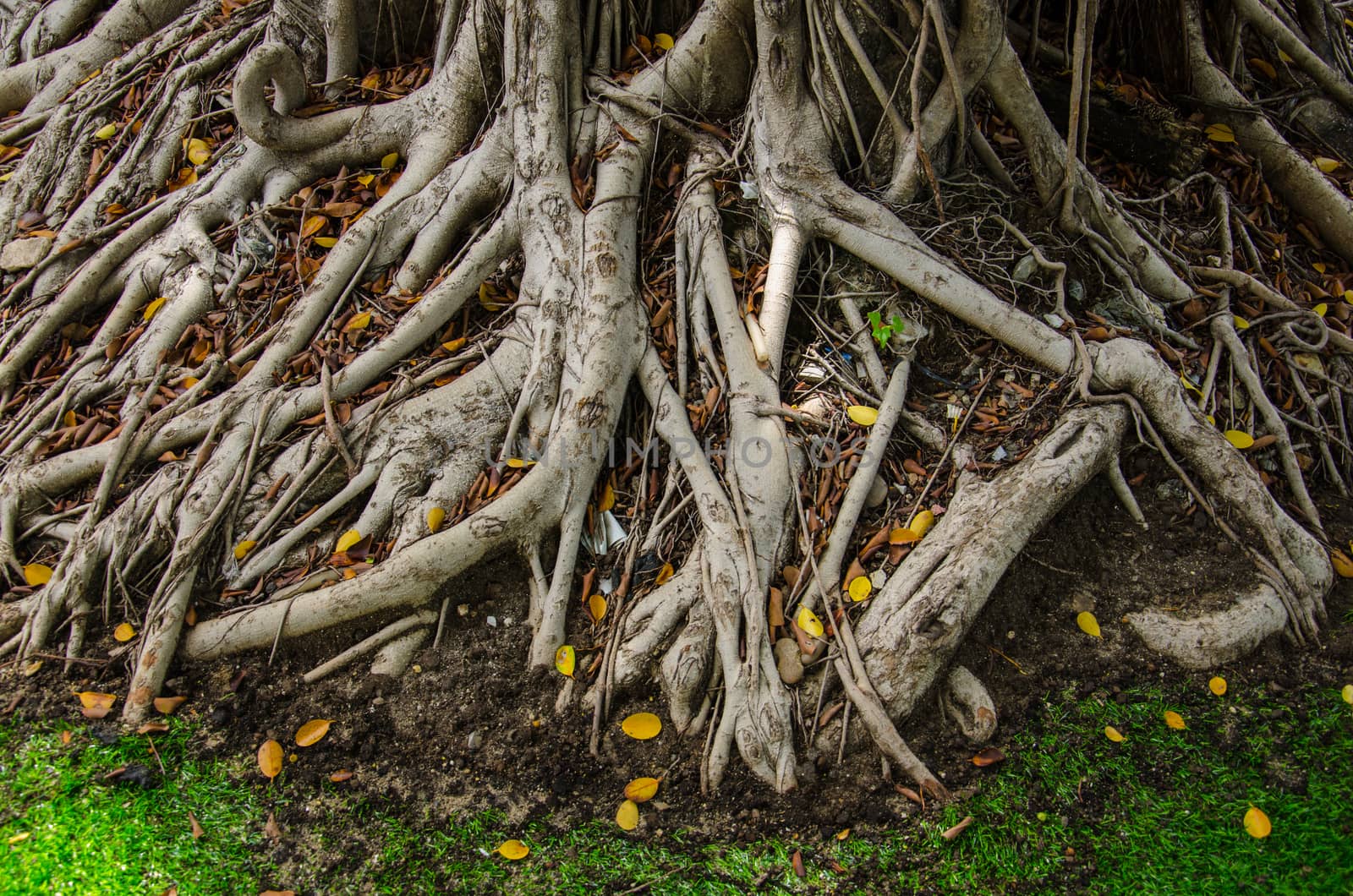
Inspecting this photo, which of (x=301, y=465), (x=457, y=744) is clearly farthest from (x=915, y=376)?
(x=301, y=465)

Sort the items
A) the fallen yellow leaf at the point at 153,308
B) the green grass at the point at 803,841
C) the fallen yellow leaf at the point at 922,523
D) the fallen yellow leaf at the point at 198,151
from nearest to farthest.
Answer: the green grass at the point at 803,841, the fallen yellow leaf at the point at 922,523, the fallen yellow leaf at the point at 153,308, the fallen yellow leaf at the point at 198,151

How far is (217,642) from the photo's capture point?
273 centimetres

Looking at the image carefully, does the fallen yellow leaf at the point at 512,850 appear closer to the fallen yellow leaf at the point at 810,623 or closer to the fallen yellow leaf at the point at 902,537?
the fallen yellow leaf at the point at 810,623

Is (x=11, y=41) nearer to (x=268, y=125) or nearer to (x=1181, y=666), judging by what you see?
(x=268, y=125)

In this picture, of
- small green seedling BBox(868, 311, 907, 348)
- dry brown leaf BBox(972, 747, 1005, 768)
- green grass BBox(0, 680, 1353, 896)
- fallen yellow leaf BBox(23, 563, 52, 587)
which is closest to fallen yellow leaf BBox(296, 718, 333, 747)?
green grass BBox(0, 680, 1353, 896)

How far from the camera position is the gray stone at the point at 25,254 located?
3793 millimetres

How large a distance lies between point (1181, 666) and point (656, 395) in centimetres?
202

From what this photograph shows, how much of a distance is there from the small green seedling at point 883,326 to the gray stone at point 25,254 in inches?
151

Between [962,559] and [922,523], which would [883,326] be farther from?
[962,559]

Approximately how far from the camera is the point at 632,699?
2.65 m

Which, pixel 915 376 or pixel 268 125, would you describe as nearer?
pixel 915 376

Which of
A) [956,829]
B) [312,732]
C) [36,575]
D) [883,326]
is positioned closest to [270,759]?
[312,732]

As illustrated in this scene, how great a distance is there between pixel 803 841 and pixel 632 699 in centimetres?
69

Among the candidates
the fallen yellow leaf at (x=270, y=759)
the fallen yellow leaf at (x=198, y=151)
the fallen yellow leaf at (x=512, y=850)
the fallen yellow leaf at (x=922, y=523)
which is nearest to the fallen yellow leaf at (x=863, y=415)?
the fallen yellow leaf at (x=922, y=523)
